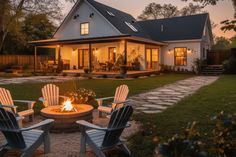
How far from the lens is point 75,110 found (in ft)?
16.6

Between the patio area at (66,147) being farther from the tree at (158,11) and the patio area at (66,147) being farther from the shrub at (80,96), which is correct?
the tree at (158,11)

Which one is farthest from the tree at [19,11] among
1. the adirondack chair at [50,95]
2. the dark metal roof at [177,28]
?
the adirondack chair at [50,95]

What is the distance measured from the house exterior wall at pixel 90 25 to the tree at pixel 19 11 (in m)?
3.74

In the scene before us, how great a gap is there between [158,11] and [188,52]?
68.7 feet

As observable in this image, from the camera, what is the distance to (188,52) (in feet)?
72.5

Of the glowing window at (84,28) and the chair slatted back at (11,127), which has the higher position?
the glowing window at (84,28)

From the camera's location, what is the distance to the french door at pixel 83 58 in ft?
73.7

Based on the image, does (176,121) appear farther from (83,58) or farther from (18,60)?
(18,60)

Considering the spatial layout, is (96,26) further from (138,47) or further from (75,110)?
(75,110)

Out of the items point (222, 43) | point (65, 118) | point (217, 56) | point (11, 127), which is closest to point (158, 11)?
point (222, 43)

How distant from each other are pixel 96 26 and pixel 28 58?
1019 centimetres

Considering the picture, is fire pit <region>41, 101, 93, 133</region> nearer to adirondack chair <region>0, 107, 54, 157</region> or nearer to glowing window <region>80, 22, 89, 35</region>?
adirondack chair <region>0, 107, 54, 157</region>

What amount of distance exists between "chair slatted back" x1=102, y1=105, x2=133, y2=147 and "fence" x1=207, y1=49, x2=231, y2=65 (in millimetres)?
21381

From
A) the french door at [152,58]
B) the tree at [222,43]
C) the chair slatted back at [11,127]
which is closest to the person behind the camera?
the chair slatted back at [11,127]
